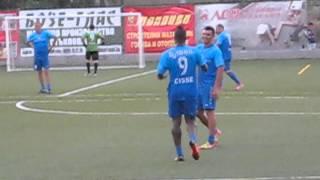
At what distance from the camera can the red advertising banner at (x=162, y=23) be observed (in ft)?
127

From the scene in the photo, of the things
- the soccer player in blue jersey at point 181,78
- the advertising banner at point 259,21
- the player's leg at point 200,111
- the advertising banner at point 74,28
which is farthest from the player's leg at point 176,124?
the advertising banner at point 259,21

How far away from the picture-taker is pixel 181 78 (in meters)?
12.1

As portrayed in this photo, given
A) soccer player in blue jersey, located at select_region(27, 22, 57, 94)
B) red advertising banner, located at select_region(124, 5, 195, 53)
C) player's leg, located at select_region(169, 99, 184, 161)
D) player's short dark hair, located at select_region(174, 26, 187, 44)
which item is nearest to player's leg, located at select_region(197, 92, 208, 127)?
player's leg, located at select_region(169, 99, 184, 161)

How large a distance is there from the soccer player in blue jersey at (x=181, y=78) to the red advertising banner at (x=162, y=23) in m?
26.0

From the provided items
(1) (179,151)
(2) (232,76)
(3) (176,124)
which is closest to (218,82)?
(3) (176,124)

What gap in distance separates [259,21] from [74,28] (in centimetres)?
804

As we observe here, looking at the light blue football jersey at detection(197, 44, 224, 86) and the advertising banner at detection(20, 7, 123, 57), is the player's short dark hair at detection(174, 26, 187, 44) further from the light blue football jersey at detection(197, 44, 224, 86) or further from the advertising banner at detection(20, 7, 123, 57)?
the advertising banner at detection(20, 7, 123, 57)

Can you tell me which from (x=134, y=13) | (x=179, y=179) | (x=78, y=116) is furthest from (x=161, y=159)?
(x=134, y=13)

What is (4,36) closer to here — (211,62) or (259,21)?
(259,21)

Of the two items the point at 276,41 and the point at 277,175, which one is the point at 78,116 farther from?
the point at 276,41

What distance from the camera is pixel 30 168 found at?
11984 mm

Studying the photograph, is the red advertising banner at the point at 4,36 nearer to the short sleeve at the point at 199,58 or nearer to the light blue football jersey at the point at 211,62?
the light blue football jersey at the point at 211,62

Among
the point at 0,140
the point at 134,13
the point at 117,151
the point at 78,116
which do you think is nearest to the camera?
the point at 117,151

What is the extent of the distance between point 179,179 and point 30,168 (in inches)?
89.2
